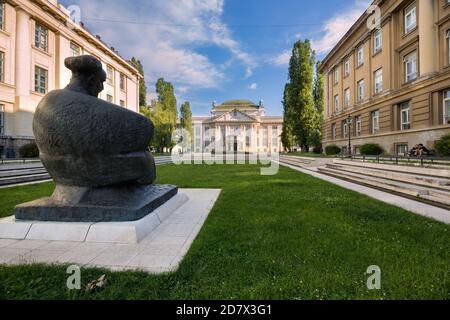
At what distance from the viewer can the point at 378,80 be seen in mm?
23234

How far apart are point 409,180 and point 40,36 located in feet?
110

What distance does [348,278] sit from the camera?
278 centimetres

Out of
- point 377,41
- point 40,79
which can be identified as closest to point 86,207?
point 377,41

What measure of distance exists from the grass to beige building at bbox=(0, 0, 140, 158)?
24903 mm

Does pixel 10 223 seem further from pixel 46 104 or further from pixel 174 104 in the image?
pixel 174 104

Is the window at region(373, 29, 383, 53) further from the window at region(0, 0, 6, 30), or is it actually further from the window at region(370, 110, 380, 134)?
the window at region(0, 0, 6, 30)

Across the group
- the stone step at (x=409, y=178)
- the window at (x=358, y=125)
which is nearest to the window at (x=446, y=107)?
the stone step at (x=409, y=178)

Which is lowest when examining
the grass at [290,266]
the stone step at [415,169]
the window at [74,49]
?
the grass at [290,266]

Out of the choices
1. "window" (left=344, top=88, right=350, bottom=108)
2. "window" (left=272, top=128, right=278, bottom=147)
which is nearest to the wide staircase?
"window" (left=344, top=88, right=350, bottom=108)

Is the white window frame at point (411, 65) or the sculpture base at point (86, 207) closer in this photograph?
the sculpture base at point (86, 207)

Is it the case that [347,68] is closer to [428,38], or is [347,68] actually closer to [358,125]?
[358,125]

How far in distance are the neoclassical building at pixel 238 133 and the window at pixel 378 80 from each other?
192 feet

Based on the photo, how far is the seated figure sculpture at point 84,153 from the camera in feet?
13.9

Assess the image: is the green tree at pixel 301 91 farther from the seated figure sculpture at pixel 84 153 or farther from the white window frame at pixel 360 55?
the seated figure sculpture at pixel 84 153
